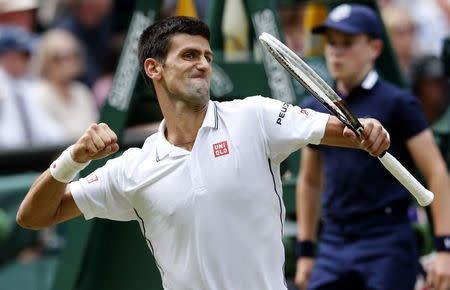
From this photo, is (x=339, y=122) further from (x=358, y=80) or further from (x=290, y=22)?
(x=290, y=22)

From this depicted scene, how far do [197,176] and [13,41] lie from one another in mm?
5472

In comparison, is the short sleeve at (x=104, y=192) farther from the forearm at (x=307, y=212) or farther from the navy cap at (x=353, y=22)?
the navy cap at (x=353, y=22)

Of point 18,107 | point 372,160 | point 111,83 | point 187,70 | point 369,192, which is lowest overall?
point 369,192

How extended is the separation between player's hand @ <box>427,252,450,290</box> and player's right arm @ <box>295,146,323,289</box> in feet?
2.27

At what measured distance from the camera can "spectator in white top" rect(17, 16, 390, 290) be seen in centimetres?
473

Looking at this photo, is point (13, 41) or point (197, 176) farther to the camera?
point (13, 41)

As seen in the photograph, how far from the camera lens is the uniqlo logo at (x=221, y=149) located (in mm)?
4797

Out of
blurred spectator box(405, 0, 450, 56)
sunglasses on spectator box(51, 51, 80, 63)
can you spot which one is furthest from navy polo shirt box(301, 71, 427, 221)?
blurred spectator box(405, 0, 450, 56)

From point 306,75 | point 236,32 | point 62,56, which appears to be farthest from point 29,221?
point 62,56

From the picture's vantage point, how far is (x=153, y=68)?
16.7 ft

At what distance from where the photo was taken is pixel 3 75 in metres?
9.63

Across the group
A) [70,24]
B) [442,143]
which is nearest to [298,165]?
[442,143]

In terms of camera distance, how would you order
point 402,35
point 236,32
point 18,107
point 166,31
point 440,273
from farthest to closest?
point 402,35
point 18,107
point 236,32
point 440,273
point 166,31

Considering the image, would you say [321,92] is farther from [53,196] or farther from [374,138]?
[53,196]
